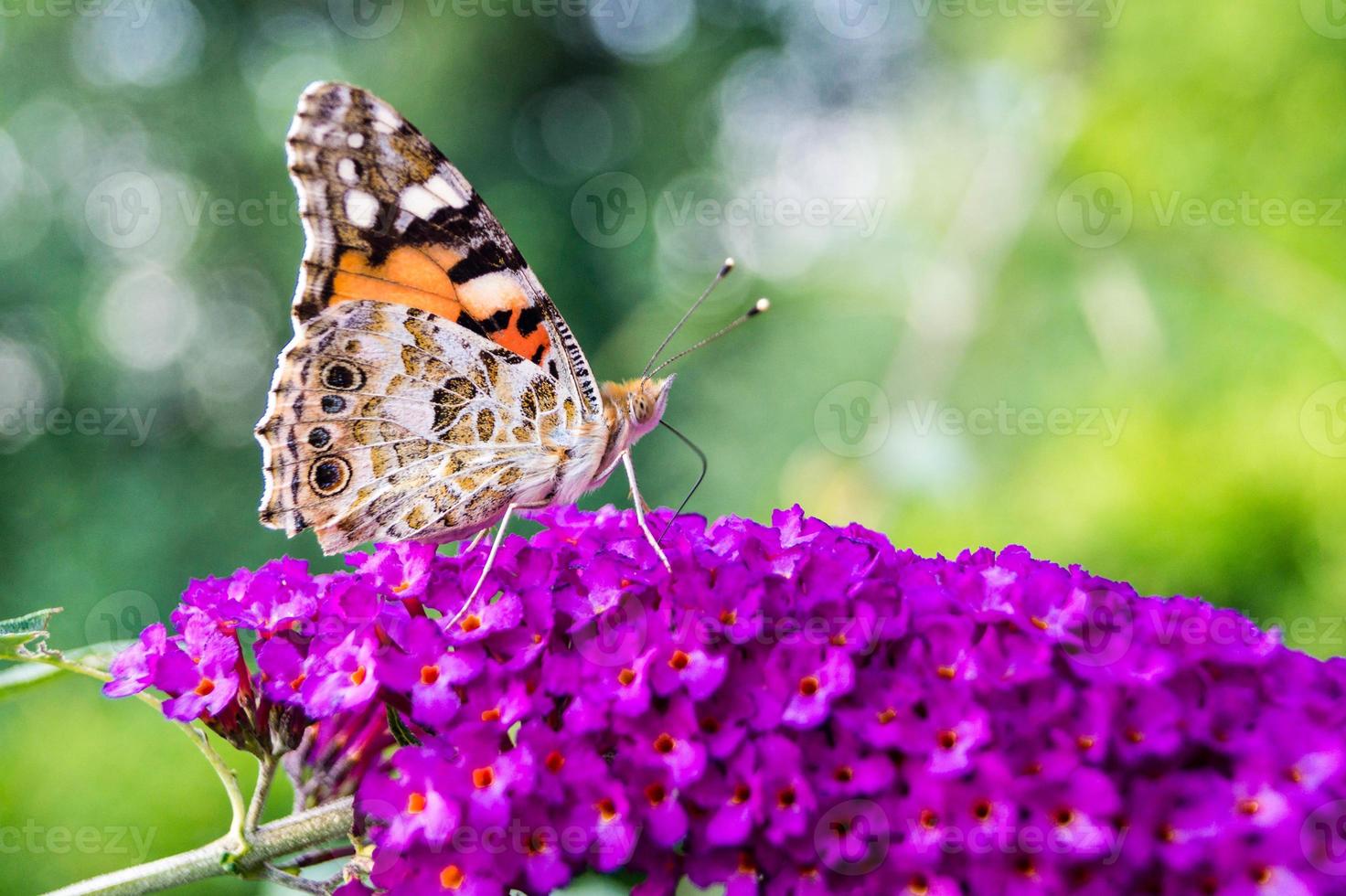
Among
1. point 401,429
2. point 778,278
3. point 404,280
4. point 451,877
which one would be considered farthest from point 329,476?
point 778,278

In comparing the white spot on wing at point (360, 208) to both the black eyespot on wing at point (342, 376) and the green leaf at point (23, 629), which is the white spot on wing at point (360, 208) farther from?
the green leaf at point (23, 629)

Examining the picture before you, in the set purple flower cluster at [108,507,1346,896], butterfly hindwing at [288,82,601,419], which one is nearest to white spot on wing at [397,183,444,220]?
butterfly hindwing at [288,82,601,419]

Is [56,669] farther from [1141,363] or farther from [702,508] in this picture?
[702,508]

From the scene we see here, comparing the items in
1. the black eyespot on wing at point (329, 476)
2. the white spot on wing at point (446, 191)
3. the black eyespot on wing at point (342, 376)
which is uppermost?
the white spot on wing at point (446, 191)

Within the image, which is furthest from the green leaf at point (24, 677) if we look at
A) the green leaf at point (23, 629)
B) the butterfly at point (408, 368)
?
the butterfly at point (408, 368)

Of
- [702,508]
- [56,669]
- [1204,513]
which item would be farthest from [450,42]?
[56,669]

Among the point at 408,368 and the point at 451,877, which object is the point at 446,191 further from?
the point at 451,877

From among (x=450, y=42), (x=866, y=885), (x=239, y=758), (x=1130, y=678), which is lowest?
(x=239, y=758)
